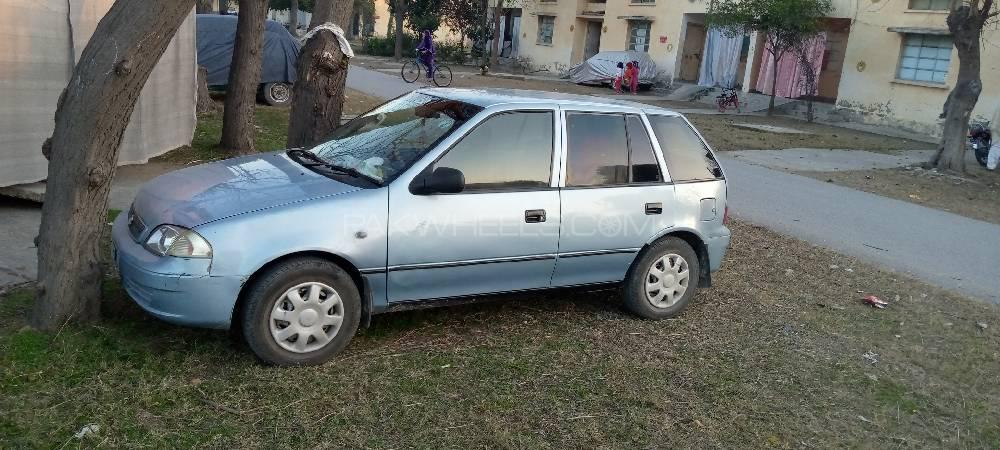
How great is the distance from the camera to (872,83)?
73.0 feet

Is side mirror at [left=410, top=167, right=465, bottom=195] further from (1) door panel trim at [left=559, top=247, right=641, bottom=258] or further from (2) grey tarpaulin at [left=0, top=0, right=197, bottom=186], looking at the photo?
(2) grey tarpaulin at [left=0, top=0, right=197, bottom=186]

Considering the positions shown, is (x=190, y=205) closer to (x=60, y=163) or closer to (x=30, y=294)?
(x=60, y=163)

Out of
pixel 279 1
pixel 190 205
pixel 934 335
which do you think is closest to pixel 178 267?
pixel 190 205

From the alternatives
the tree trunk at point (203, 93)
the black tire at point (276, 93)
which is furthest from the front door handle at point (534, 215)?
the black tire at point (276, 93)

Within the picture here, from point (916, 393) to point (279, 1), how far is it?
50.6 m

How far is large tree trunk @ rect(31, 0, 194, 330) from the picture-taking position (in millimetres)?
4090

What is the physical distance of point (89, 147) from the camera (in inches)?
164

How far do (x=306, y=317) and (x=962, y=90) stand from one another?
13814 mm

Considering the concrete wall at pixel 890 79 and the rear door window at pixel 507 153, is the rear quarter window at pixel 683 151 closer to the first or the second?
the rear door window at pixel 507 153

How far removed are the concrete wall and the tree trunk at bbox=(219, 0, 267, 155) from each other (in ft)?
56.3

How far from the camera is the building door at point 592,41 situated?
3550cm

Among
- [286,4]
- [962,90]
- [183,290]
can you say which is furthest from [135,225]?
[286,4]

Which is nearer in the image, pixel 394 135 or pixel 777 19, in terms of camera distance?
pixel 394 135

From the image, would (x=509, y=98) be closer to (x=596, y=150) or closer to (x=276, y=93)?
(x=596, y=150)
